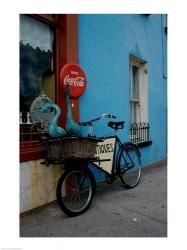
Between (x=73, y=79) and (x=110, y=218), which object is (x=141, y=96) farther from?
(x=110, y=218)

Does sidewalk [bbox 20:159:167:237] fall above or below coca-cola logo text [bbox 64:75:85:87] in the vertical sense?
below

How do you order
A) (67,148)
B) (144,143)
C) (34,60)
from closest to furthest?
(67,148) → (34,60) → (144,143)

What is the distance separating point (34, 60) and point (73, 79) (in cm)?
63

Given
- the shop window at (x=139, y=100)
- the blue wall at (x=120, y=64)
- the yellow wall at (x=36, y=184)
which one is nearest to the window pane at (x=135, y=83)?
the shop window at (x=139, y=100)

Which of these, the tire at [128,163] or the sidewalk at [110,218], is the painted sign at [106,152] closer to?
the tire at [128,163]

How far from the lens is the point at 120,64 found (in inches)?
192

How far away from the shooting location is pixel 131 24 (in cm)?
531

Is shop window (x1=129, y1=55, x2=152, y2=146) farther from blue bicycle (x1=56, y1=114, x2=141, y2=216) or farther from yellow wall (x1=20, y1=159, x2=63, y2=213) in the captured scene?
yellow wall (x1=20, y1=159, x2=63, y2=213)

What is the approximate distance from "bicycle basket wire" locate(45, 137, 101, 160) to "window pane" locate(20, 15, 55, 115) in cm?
88

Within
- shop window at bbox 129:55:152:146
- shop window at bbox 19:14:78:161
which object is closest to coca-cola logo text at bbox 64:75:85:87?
shop window at bbox 19:14:78:161

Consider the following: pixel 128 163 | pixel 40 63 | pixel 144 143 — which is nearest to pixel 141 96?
pixel 144 143

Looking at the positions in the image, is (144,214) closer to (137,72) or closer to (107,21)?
(107,21)

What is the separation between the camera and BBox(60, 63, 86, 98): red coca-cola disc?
3.49 metres

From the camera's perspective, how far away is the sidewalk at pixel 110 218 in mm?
2541
